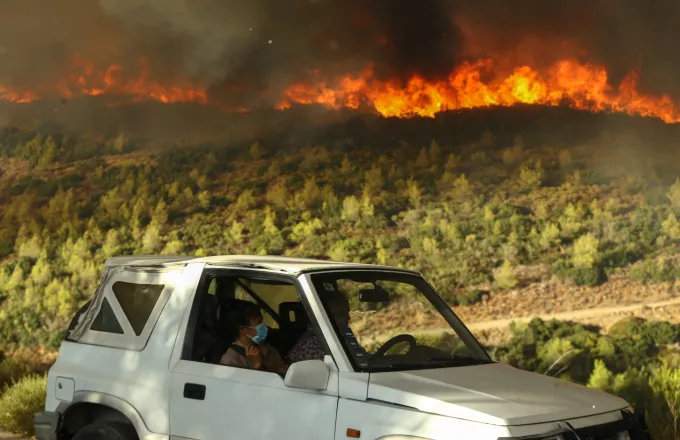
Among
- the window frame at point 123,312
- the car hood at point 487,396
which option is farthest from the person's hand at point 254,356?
the car hood at point 487,396

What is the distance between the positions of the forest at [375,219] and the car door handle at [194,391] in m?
6.29

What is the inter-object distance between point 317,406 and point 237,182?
1142cm

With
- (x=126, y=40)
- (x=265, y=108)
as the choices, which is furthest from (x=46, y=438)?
(x=126, y=40)

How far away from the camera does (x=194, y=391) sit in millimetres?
4992

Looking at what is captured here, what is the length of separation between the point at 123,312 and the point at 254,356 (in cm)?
89

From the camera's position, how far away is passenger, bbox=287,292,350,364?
4.84 metres

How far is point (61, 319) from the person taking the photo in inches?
610

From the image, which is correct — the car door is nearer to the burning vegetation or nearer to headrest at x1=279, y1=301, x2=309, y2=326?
headrest at x1=279, y1=301, x2=309, y2=326

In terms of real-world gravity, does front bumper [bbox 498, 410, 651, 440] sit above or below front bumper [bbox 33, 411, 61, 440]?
above

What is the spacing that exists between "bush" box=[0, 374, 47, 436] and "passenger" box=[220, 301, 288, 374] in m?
5.53

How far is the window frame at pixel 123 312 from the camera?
17.5ft

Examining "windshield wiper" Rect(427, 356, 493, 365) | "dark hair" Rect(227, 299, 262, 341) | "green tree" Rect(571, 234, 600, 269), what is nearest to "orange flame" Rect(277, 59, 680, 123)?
"green tree" Rect(571, 234, 600, 269)

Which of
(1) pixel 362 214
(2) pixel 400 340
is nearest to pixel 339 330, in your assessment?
(2) pixel 400 340

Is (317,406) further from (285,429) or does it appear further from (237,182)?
(237,182)
